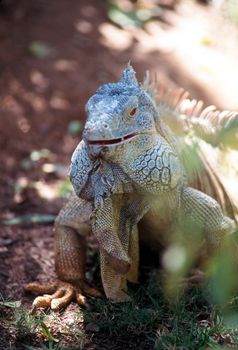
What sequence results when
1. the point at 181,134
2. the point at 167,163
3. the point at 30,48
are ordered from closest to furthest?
1. the point at 167,163
2. the point at 181,134
3. the point at 30,48

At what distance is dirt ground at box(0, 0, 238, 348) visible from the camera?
23.1ft

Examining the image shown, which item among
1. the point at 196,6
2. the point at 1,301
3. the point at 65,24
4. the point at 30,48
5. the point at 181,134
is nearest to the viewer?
the point at 1,301

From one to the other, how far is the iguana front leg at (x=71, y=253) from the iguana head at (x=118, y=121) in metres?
0.86

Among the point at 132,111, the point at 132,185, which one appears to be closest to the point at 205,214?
the point at 132,185

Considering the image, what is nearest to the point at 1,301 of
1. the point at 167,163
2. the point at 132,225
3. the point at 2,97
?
the point at 132,225

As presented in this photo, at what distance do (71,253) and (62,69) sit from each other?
3.68 meters

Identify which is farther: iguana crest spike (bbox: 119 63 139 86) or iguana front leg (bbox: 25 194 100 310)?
iguana front leg (bbox: 25 194 100 310)

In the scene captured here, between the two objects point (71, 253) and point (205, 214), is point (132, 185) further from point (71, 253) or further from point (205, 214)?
point (71, 253)

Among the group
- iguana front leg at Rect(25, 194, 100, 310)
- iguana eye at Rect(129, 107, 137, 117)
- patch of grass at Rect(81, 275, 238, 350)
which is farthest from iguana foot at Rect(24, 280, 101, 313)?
iguana eye at Rect(129, 107, 137, 117)

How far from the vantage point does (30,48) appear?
28.2 ft

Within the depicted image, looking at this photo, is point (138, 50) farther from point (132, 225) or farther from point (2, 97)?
point (132, 225)

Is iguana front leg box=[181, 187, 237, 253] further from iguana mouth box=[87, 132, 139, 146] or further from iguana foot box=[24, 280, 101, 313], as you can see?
iguana foot box=[24, 280, 101, 313]

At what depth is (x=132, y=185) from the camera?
4.39m

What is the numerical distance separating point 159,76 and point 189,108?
2.90m
